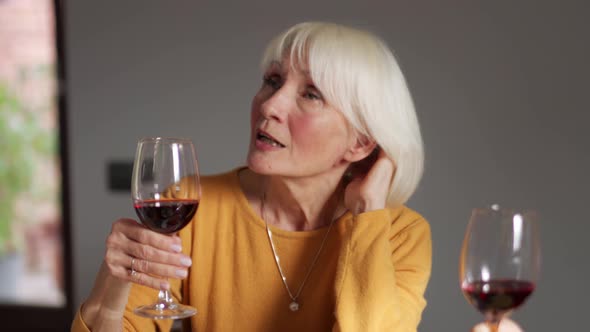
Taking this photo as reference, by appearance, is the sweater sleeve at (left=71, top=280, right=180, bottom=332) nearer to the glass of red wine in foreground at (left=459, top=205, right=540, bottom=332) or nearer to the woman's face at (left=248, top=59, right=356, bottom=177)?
the woman's face at (left=248, top=59, right=356, bottom=177)

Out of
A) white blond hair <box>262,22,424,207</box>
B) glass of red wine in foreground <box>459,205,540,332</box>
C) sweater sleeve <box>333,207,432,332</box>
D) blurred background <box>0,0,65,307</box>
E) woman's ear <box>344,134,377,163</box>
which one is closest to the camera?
glass of red wine in foreground <box>459,205,540,332</box>

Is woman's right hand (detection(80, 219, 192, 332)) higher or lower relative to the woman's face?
lower

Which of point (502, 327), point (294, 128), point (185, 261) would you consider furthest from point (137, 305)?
point (502, 327)

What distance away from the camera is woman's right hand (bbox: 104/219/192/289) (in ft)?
4.78

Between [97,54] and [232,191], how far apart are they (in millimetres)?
1581

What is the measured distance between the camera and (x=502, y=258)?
1104 mm

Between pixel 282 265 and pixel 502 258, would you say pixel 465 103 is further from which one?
pixel 502 258

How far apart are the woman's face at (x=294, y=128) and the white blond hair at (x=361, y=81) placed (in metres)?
0.03

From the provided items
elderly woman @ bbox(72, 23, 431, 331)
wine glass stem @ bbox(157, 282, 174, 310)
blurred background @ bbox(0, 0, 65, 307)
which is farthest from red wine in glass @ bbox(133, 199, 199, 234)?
blurred background @ bbox(0, 0, 65, 307)

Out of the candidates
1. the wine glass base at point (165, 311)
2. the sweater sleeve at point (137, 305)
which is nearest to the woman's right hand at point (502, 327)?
the wine glass base at point (165, 311)

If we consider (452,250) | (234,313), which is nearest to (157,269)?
(234,313)

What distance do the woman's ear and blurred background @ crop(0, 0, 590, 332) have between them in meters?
0.92

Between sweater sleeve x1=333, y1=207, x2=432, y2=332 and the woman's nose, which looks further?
the woman's nose

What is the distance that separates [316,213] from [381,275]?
315 mm
